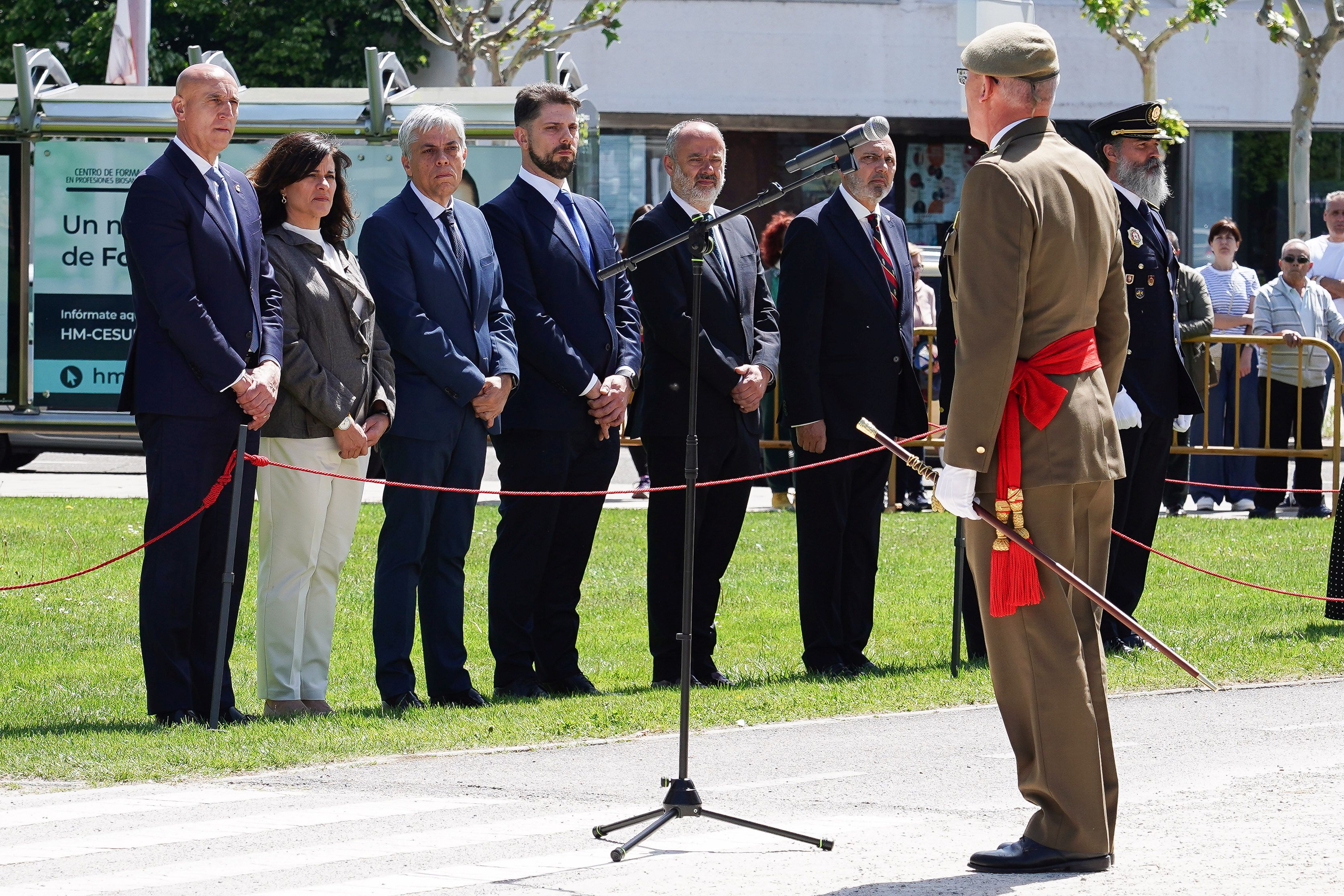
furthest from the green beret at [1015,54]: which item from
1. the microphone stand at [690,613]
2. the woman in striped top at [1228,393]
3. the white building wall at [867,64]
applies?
the white building wall at [867,64]

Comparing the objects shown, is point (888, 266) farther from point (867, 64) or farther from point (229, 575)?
point (867, 64)

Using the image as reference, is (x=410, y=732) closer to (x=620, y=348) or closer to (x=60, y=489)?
(x=620, y=348)

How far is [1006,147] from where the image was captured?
5.51 m

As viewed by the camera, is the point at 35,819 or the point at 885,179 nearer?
the point at 35,819

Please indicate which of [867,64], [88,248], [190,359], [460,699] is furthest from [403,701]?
[867,64]

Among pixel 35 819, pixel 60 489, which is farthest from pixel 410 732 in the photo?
pixel 60 489

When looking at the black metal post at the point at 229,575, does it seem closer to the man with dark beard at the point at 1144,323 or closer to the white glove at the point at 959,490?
the white glove at the point at 959,490

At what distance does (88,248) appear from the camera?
15.9m

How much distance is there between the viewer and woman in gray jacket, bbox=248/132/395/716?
795 centimetres

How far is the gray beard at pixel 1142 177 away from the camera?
9.26 meters

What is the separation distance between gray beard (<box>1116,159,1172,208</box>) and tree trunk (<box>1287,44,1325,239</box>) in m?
15.5

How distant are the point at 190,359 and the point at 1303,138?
1945cm

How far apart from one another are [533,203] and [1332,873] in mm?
4557

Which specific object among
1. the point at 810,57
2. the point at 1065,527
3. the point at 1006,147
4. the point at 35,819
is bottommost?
the point at 35,819
